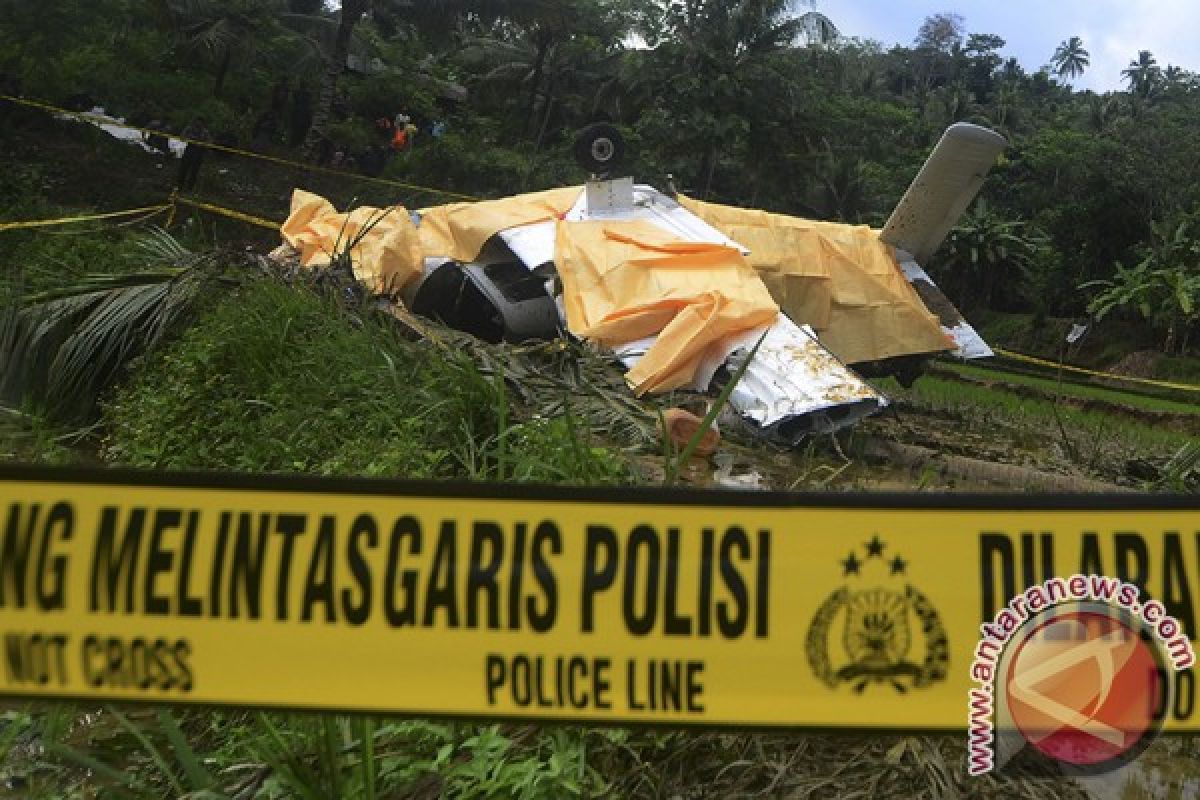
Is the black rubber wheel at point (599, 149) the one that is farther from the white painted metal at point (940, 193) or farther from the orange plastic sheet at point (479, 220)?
the white painted metal at point (940, 193)

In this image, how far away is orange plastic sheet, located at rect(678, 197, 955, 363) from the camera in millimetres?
8617

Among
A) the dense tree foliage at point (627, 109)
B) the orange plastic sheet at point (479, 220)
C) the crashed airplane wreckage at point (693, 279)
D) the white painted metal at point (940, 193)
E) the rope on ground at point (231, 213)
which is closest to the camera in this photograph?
the crashed airplane wreckage at point (693, 279)

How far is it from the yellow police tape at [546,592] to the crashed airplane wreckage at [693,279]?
360cm

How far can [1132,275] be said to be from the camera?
32.5 meters

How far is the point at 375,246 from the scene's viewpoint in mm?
8664

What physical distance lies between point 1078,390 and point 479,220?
55.8ft

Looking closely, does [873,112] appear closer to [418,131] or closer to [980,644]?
[418,131]

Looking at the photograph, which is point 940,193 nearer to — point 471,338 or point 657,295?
point 657,295

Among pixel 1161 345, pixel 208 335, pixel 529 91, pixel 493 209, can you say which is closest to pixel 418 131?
A: pixel 529 91

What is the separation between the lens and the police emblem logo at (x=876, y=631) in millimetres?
2023

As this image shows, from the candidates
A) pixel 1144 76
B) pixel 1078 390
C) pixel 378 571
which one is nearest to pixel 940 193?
pixel 378 571

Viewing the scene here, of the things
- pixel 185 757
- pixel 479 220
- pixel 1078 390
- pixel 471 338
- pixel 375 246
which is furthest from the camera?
pixel 1078 390

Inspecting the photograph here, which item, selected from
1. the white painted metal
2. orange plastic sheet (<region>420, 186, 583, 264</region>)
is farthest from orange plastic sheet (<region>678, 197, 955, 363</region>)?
orange plastic sheet (<region>420, 186, 583, 264</region>)

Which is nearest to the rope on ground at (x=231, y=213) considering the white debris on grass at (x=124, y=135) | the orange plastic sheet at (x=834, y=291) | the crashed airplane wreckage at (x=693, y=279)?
the crashed airplane wreckage at (x=693, y=279)
